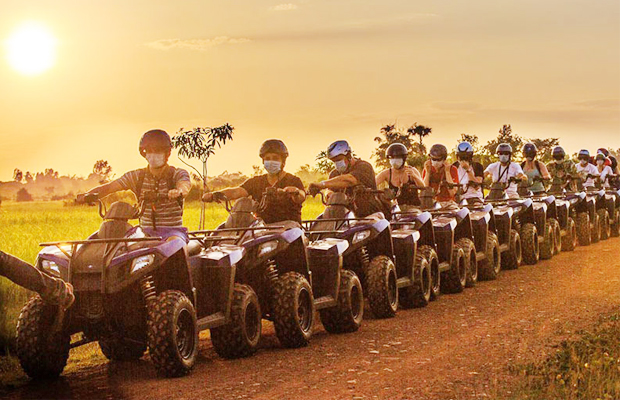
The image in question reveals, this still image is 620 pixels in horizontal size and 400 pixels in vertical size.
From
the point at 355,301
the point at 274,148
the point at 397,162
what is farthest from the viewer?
the point at 397,162

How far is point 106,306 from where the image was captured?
33.3ft

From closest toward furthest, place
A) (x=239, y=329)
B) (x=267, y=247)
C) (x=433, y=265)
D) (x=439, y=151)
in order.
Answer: (x=239, y=329) < (x=267, y=247) < (x=433, y=265) < (x=439, y=151)

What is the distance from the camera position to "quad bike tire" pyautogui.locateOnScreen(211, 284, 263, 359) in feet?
37.2

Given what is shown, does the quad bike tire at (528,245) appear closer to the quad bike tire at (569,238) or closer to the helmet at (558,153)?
the quad bike tire at (569,238)

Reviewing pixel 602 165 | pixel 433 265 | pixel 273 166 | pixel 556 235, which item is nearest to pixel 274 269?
pixel 273 166

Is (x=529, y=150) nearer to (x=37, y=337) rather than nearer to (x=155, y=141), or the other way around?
(x=155, y=141)

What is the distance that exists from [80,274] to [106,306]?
0.35 metres

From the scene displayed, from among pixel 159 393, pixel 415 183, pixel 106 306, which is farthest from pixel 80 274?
pixel 415 183

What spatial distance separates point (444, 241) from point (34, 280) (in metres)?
9.03

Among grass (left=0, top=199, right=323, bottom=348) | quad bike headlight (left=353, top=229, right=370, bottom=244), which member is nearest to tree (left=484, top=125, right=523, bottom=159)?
grass (left=0, top=199, right=323, bottom=348)

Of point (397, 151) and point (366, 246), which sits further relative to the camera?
point (397, 151)

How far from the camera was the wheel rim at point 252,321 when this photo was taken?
1164 cm

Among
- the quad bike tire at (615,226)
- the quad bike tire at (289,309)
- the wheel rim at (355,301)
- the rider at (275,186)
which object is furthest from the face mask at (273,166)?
the quad bike tire at (615,226)

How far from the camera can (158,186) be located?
1137 centimetres
